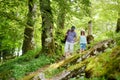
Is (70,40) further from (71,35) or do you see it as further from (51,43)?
(51,43)

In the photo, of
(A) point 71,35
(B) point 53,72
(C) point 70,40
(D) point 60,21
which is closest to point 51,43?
(D) point 60,21

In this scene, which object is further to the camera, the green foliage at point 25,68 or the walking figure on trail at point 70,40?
the green foliage at point 25,68

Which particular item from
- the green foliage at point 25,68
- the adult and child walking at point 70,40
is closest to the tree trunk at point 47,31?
the green foliage at point 25,68

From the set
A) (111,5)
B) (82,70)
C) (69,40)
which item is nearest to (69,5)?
(69,40)

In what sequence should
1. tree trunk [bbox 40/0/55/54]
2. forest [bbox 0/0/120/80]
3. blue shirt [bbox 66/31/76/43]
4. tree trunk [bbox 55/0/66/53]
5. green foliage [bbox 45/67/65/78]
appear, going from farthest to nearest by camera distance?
tree trunk [bbox 40/0/55/54], blue shirt [bbox 66/31/76/43], tree trunk [bbox 55/0/66/53], green foliage [bbox 45/67/65/78], forest [bbox 0/0/120/80]

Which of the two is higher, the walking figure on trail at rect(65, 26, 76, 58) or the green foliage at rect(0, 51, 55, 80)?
the walking figure on trail at rect(65, 26, 76, 58)

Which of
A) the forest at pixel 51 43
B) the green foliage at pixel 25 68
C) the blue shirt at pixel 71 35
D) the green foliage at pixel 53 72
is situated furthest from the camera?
the green foliage at pixel 25 68

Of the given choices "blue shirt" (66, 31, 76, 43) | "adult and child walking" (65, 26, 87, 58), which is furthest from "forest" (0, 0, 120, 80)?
"blue shirt" (66, 31, 76, 43)

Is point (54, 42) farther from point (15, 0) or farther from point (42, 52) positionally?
point (15, 0)

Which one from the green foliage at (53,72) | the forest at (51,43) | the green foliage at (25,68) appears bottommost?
the green foliage at (25,68)

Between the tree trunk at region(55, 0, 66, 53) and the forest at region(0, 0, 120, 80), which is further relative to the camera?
the tree trunk at region(55, 0, 66, 53)

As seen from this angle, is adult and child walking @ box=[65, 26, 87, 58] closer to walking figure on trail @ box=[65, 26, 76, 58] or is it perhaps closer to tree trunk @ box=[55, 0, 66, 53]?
walking figure on trail @ box=[65, 26, 76, 58]

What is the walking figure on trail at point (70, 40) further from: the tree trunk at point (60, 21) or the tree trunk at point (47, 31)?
the tree trunk at point (47, 31)

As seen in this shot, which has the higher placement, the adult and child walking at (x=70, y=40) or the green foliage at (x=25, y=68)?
the adult and child walking at (x=70, y=40)
